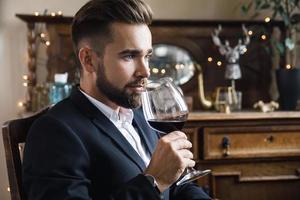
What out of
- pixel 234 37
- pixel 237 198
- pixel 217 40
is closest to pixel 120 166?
pixel 237 198

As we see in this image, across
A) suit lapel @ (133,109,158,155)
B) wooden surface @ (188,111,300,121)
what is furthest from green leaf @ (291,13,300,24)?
suit lapel @ (133,109,158,155)

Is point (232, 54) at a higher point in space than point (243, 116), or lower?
higher

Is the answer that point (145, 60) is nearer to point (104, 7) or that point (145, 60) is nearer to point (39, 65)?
point (104, 7)

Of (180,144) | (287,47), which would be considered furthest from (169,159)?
(287,47)

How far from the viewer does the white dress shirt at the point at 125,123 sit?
42.0 inches

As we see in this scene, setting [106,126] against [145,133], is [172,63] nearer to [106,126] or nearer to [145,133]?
[145,133]

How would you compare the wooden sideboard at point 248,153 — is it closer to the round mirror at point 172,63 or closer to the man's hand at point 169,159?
the round mirror at point 172,63

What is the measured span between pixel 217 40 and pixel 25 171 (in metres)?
1.51

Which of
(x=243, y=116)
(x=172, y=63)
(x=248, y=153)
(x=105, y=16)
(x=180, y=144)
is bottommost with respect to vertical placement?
(x=248, y=153)

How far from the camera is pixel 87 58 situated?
41.8 inches

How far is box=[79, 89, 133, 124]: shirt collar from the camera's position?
1.07m

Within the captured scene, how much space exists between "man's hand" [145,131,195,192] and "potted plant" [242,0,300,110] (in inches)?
55.6

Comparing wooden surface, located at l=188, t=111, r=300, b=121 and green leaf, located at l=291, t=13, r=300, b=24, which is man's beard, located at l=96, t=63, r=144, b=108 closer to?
wooden surface, located at l=188, t=111, r=300, b=121

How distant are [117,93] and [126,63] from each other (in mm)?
74
